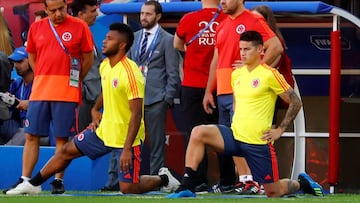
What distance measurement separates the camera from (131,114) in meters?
12.6

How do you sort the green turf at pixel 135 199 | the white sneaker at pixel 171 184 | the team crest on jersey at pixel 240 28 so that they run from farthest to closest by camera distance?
the white sneaker at pixel 171 184, the team crest on jersey at pixel 240 28, the green turf at pixel 135 199

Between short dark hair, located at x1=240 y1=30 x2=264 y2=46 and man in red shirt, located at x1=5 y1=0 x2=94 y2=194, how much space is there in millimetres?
1854

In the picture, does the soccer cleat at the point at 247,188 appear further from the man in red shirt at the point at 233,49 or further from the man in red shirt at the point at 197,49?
the man in red shirt at the point at 197,49

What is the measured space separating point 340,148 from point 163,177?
3.09 meters

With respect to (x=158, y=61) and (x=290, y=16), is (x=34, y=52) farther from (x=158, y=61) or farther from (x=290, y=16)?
(x=290, y=16)

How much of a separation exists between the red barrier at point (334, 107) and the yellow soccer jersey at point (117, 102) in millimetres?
2927

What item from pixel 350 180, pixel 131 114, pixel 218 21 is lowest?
pixel 350 180

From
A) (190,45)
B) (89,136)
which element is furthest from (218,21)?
(89,136)

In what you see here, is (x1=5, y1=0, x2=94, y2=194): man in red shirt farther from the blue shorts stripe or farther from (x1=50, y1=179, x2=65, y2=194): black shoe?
the blue shorts stripe

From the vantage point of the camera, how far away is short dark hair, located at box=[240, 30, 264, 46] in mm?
12352

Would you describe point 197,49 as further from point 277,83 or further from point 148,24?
point 277,83

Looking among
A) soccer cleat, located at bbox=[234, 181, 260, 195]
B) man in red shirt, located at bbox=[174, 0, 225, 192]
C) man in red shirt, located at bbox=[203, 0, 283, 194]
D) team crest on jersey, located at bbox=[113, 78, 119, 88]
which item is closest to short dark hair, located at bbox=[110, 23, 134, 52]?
team crest on jersey, located at bbox=[113, 78, 119, 88]

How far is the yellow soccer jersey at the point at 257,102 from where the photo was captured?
12.2 m

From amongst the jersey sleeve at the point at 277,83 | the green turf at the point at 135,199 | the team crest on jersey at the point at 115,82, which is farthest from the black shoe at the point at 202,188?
the jersey sleeve at the point at 277,83
